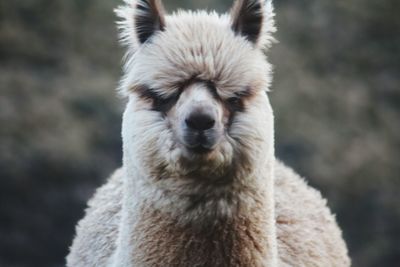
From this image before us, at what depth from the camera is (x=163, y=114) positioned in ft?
14.5

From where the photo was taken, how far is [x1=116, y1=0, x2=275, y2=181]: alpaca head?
4.29 m

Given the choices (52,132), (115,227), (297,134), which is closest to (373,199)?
(297,134)

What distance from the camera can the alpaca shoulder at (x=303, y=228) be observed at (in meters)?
5.52

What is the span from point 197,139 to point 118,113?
10.7 meters

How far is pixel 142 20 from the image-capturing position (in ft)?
15.6

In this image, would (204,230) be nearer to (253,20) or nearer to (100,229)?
(253,20)

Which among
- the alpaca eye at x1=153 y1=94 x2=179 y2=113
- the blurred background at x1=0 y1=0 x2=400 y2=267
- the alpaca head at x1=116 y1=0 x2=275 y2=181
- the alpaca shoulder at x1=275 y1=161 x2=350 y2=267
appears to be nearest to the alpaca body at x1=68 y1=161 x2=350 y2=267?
Answer: the alpaca shoulder at x1=275 y1=161 x2=350 y2=267

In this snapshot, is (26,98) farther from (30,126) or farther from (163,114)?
(163,114)

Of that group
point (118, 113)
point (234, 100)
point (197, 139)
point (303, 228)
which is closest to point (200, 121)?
point (197, 139)

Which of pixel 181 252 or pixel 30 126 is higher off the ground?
pixel 30 126

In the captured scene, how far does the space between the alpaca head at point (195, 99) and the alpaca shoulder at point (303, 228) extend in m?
1.13

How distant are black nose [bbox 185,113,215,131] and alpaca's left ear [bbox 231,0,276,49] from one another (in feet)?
2.26

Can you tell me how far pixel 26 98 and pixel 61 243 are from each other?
12.0 ft

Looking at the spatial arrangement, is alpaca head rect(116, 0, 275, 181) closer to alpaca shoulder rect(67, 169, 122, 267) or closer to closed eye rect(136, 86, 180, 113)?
closed eye rect(136, 86, 180, 113)
